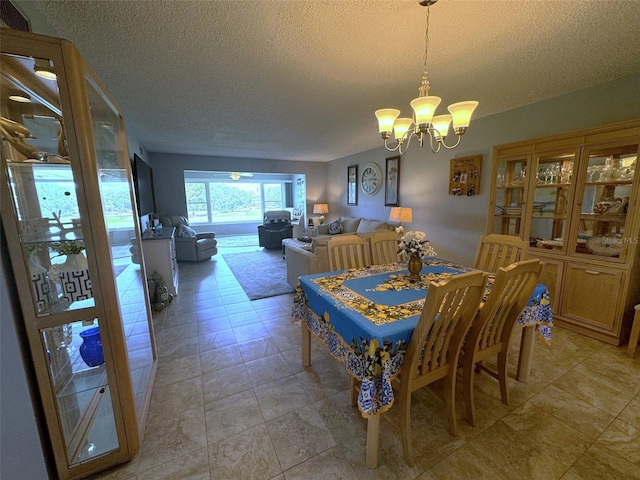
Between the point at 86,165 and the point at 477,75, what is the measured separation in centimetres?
278

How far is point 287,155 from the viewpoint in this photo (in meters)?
6.17

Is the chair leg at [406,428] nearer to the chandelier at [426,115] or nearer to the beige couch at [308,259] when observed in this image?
the chandelier at [426,115]

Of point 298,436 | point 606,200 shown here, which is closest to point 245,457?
point 298,436

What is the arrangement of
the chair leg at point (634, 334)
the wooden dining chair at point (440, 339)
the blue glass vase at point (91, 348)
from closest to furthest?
the wooden dining chair at point (440, 339), the blue glass vase at point (91, 348), the chair leg at point (634, 334)

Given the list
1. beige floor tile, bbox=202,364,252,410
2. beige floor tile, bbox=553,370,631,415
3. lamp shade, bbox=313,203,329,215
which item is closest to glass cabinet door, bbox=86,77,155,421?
beige floor tile, bbox=202,364,252,410

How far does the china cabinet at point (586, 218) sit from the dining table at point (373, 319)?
1.01 meters

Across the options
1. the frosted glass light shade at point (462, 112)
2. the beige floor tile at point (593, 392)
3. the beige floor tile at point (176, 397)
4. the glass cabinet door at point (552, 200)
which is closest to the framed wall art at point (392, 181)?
the glass cabinet door at point (552, 200)

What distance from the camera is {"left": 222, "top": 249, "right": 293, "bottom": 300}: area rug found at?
381 centimetres

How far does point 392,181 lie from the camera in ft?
16.1

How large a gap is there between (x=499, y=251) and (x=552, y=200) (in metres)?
1.05

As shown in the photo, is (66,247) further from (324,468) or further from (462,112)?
(462,112)

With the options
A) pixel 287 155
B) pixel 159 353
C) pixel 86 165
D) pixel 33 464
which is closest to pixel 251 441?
pixel 33 464

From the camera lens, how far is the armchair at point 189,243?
5.34m

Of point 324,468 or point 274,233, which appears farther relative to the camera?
point 274,233
